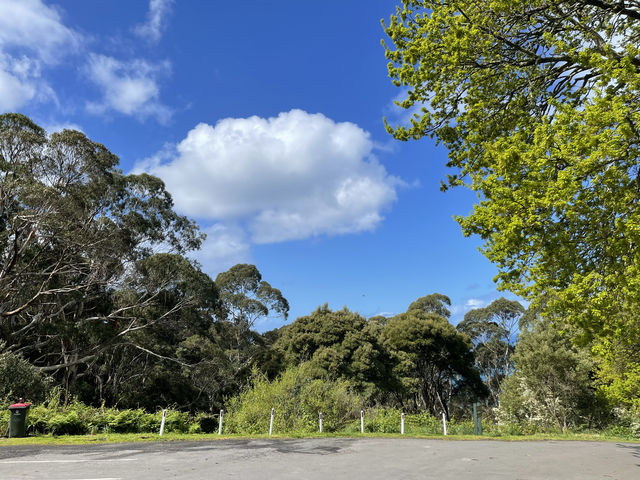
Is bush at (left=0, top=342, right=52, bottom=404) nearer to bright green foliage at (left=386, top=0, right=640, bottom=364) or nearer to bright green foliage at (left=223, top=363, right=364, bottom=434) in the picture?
bright green foliage at (left=223, top=363, right=364, bottom=434)

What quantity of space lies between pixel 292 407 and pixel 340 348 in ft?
59.2

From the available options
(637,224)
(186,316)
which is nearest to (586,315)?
(637,224)

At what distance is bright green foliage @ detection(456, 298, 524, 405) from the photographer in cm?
6009

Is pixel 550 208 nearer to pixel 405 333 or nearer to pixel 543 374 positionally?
pixel 543 374

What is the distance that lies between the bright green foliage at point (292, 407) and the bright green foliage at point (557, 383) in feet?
54.6

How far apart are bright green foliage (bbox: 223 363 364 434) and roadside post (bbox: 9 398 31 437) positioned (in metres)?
7.62

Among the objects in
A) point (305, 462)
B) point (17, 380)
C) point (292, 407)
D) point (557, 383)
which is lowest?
point (305, 462)

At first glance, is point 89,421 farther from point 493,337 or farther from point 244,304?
point 493,337

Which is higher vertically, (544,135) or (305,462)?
(544,135)

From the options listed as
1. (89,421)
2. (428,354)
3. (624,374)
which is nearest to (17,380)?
(89,421)

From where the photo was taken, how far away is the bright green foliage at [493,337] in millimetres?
60094

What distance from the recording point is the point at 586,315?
7.23m

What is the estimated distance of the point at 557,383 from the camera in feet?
94.6

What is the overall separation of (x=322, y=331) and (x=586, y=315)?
3050 centimetres
